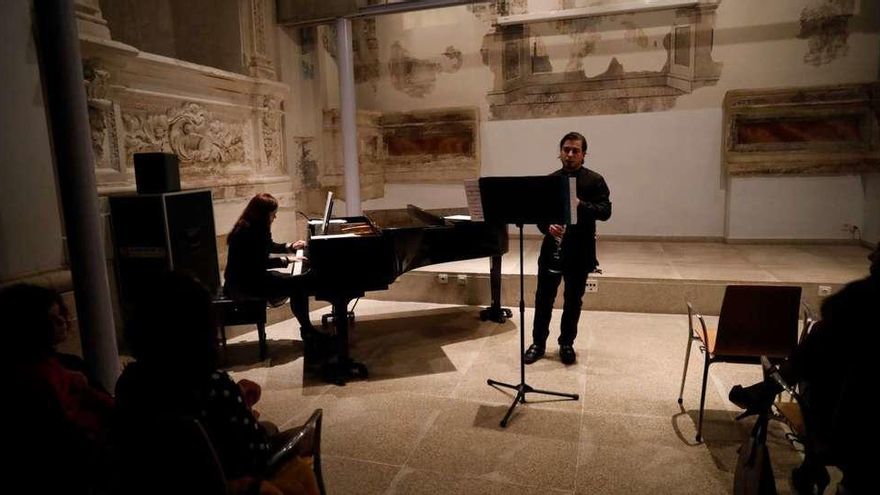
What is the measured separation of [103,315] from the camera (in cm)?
271

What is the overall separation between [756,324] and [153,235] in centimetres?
355

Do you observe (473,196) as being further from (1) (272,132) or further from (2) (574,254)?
(1) (272,132)

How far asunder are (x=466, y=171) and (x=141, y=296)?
602 cm

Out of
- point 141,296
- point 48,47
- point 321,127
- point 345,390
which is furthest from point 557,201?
point 321,127

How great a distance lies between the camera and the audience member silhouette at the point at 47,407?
1.38 metres

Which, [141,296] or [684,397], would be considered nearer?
[141,296]

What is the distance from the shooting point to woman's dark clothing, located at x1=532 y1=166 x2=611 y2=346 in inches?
134

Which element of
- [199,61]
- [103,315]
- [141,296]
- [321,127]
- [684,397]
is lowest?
[684,397]

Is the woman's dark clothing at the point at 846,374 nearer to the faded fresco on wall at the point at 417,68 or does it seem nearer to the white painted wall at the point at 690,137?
the white painted wall at the point at 690,137

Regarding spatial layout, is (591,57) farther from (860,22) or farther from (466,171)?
(860,22)

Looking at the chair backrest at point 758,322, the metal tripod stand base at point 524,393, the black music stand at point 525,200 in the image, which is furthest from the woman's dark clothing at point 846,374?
the metal tripod stand base at point 524,393

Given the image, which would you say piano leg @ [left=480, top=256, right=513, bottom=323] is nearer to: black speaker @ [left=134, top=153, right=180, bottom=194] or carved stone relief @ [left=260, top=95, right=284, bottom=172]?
black speaker @ [left=134, top=153, right=180, bottom=194]

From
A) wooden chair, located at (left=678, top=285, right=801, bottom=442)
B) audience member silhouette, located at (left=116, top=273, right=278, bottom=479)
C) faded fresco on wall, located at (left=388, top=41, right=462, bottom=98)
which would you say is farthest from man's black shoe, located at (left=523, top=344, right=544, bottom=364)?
faded fresco on wall, located at (left=388, top=41, right=462, bottom=98)

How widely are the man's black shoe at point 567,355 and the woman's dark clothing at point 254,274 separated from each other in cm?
166
